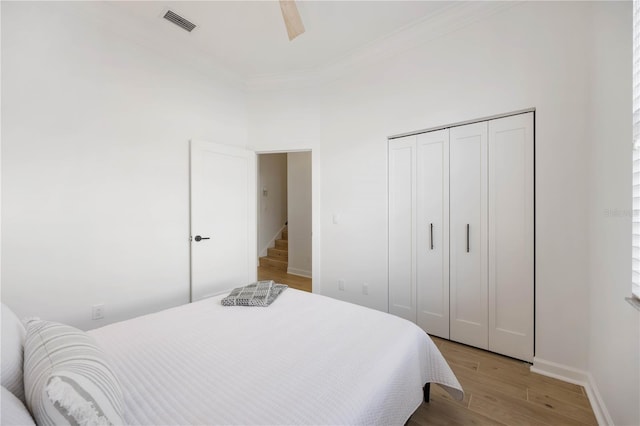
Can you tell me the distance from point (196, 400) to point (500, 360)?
2331 mm

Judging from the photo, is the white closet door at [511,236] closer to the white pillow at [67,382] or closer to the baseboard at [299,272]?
the white pillow at [67,382]

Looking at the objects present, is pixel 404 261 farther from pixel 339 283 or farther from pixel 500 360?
pixel 500 360

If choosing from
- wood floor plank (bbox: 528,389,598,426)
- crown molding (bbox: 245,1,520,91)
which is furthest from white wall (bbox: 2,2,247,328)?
wood floor plank (bbox: 528,389,598,426)

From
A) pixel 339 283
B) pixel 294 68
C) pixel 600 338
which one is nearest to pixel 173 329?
pixel 339 283

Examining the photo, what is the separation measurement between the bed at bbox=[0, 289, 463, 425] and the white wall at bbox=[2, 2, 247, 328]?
1.02 m

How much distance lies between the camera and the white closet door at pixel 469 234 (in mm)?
2307

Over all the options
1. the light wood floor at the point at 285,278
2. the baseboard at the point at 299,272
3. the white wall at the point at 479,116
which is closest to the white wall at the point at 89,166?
the white wall at the point at 479,116

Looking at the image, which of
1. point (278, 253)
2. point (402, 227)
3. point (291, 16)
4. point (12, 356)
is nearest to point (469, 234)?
point (402, 227)

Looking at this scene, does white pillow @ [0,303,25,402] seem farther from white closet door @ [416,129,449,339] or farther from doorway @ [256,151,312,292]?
doorway @ [256,151,312,292]

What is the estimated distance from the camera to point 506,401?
171 cm

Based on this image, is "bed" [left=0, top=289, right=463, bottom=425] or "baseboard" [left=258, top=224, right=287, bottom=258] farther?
"baseboard" [left=258, top=224, right=287, bottom=258]

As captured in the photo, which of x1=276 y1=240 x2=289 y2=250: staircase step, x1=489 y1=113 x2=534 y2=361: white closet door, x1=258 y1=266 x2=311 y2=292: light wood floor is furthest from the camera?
x1=276 y1=240 x2=289 y2=250: staircase step

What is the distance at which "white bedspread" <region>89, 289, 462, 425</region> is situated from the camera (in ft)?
3.12

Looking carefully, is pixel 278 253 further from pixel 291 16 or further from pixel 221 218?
pixel 291 16
